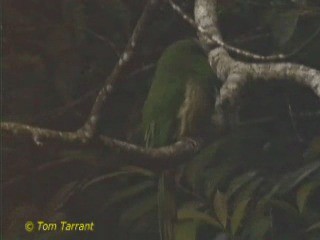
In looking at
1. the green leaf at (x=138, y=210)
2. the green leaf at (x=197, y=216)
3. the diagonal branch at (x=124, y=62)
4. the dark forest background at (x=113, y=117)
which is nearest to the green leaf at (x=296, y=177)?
the dark forest background at (x=113, y=117)

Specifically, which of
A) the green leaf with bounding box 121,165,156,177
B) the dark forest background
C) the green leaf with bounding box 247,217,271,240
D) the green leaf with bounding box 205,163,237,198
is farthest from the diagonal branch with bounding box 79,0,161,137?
the green leaf with bounding box 247,217,271,240

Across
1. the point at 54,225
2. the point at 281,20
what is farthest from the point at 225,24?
the point at 54,225

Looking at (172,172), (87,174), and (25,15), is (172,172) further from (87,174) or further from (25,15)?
(25,15)

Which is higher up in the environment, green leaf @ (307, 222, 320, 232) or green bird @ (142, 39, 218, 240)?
green bird @ (142, 39, 218, 240)

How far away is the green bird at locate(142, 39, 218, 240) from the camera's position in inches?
63.8

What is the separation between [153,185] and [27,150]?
239mm

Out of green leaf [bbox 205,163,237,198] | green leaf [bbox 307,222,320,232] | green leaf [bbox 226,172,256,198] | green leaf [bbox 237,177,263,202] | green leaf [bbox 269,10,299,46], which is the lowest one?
green leaf [bbox 307,222,320,232]

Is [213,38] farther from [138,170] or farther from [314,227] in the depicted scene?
[314,227]

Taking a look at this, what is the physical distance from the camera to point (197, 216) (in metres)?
1.60

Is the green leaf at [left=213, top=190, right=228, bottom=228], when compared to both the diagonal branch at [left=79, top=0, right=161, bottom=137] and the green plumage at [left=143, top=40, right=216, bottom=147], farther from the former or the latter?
the diagonal branch at [left=79, top=0, right=161, bottom=137]

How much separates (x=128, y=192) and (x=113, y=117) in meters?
0.14

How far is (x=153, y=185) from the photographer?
163 centimetres

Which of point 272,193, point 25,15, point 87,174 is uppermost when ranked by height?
point 25,15

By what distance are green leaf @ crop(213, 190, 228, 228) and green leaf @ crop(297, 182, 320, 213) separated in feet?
0.43
